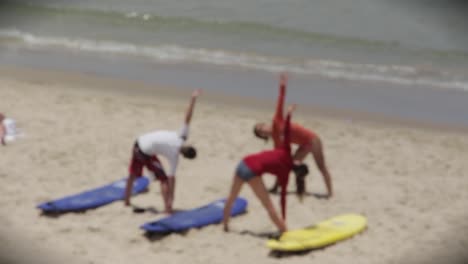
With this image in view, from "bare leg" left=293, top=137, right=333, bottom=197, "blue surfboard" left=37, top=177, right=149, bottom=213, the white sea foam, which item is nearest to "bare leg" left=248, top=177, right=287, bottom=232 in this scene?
"bare leg" left=293, top=137, right=333, bottom=197

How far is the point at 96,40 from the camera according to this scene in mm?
12992

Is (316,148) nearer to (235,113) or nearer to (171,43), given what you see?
(235,113)

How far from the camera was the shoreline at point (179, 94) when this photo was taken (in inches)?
342

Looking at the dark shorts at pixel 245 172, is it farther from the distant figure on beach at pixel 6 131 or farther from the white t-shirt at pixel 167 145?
the distant figure on beach at pixel 6 131

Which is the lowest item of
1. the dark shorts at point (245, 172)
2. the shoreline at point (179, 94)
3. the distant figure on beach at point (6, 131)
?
the distant figure on beach at point (6, 131)

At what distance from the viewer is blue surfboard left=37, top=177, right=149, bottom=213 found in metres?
5.62

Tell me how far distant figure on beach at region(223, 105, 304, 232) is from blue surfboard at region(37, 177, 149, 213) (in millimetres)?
1045

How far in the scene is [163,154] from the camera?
5527 mm

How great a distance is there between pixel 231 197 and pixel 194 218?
46cm

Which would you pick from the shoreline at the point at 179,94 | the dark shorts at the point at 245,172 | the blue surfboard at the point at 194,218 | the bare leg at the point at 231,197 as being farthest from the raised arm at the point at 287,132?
the shoreline at the point at 179,94

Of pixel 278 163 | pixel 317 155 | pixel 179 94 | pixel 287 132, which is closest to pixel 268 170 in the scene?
pixel 278 163

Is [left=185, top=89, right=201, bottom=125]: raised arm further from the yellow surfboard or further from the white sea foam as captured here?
the white sea foam

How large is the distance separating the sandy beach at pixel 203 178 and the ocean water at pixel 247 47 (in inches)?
46.1

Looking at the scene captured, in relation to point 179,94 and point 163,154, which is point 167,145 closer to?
point 163,154
